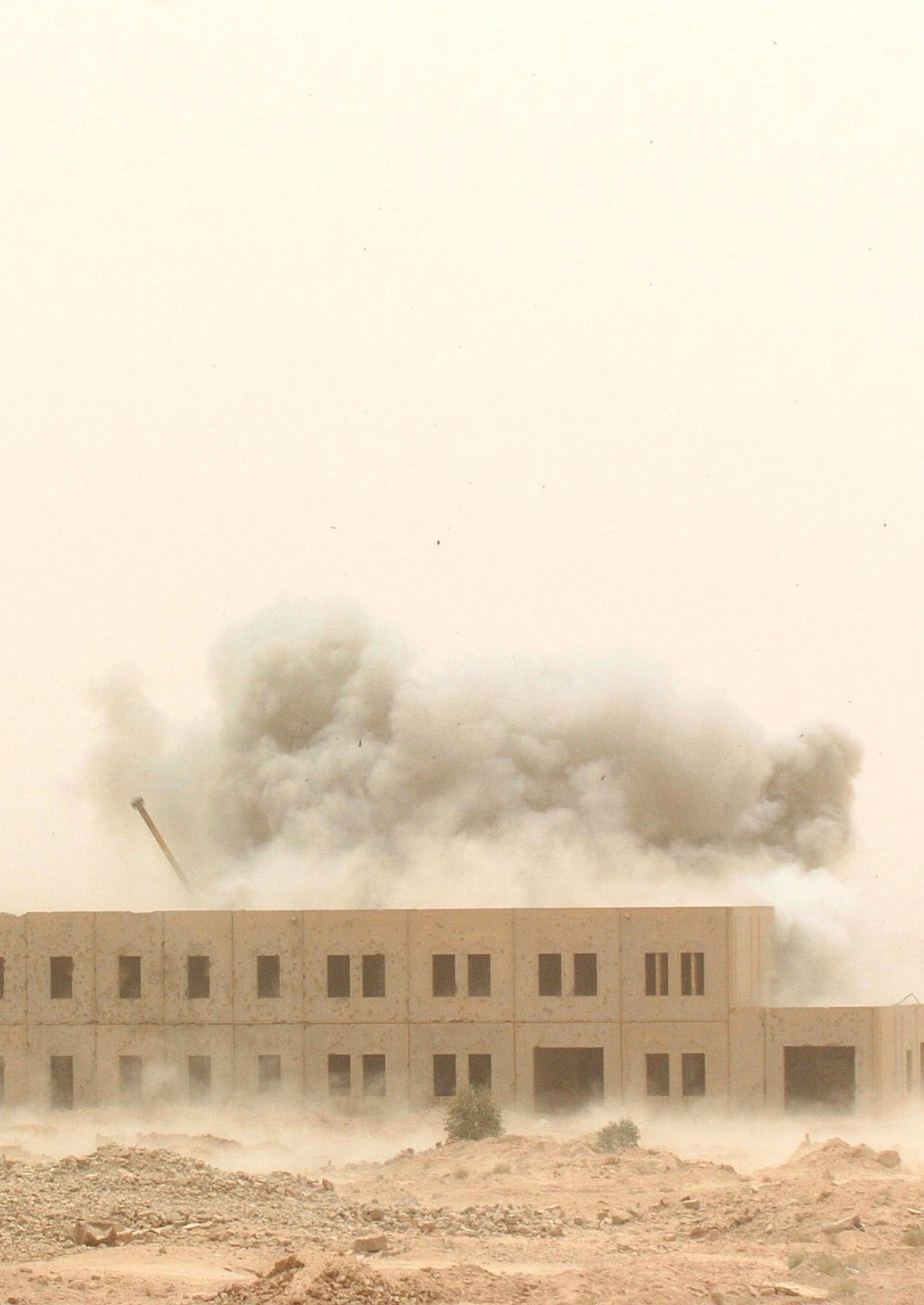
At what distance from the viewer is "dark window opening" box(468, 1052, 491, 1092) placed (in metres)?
37.5

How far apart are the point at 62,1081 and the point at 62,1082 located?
3cm

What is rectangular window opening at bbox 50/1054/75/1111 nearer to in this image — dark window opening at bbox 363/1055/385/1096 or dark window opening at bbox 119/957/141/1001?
dark window opening at bbox 119/957/141/1001

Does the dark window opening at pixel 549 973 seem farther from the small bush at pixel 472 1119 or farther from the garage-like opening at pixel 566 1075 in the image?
the small bush at pixel 472 1119

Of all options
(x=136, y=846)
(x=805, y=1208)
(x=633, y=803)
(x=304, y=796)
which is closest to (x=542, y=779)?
(x=633, y=803)

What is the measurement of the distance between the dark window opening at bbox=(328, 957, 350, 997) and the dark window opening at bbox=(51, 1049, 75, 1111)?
5.16 m

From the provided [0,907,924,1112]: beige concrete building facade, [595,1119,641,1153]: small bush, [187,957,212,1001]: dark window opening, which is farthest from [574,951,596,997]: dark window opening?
[187,957,212,1001]: dark window opening

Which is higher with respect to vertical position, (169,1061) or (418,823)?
(418,823)

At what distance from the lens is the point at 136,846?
5781 cm

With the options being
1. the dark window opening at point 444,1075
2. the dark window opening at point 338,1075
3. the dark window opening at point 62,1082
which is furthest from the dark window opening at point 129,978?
the dark window opening at point 444,1075

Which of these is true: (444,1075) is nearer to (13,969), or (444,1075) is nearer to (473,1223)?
(13,969)

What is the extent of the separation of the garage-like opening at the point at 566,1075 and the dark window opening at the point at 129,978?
7639mm

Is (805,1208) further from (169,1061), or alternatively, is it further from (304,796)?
(304,796)

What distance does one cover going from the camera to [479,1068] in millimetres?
37562

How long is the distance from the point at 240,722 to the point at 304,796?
4.16 metres
